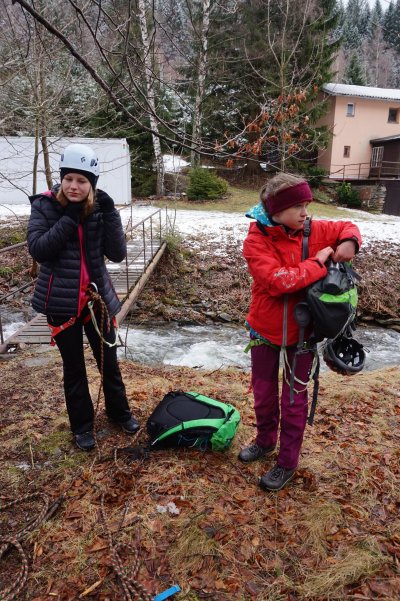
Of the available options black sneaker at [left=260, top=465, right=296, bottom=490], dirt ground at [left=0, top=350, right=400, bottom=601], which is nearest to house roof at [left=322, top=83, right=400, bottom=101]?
dirt ground at [left=0, top=350, right=400, bottom=601]

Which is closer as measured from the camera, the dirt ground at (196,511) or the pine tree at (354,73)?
the dirt ground at (196,511)

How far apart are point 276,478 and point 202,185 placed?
16.2 meters

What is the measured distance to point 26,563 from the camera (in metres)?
1.98

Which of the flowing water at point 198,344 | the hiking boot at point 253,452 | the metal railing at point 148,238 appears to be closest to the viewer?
the hiking boot at point 253,452

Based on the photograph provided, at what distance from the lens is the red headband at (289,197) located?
2094 mm

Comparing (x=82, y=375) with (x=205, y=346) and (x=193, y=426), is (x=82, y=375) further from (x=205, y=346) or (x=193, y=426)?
(x=205, y=346)

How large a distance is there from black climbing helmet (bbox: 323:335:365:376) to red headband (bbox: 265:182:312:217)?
0.80m

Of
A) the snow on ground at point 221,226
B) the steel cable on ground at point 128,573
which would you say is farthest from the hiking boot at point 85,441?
the snow on ground at point 221,226

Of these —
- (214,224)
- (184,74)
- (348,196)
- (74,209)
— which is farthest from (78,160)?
(348,196)

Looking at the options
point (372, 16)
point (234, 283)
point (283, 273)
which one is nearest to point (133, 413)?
point (283, 273)

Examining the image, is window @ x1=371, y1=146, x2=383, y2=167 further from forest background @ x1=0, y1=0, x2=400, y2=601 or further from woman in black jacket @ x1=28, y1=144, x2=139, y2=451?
woman in black jacket @ x1=28, y1=144, x2=139, y2=451

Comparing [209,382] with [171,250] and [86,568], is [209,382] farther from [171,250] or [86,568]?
[171,250]

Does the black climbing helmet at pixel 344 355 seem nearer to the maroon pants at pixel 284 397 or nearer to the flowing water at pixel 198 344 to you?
the maroon pants at pixel 284 397

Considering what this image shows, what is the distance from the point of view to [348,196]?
20.6m
